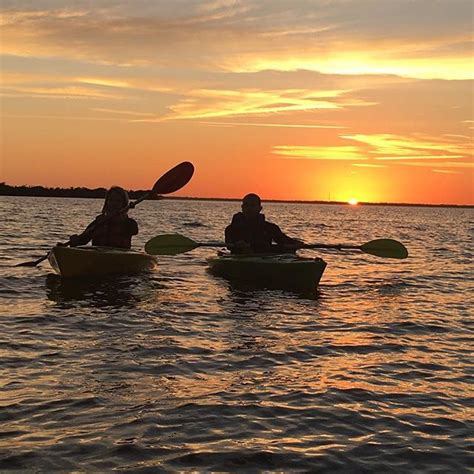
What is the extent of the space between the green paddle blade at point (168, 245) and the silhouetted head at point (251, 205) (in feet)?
4.83

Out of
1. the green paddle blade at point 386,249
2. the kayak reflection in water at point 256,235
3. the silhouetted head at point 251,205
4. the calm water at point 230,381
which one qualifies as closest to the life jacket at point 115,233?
the calm water at point 230,381

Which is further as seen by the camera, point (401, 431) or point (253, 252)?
point (253, 252)

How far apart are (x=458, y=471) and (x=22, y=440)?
2.62 metres

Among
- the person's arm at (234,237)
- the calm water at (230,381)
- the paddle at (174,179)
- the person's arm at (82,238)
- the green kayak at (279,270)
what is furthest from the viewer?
the paddle at (174,179)

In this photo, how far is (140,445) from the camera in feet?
13.7

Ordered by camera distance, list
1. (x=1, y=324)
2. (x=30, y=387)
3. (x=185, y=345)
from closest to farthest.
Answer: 1. (x=30, y=387)
2. (x=185, y=345)
3. (x=1, y=324)

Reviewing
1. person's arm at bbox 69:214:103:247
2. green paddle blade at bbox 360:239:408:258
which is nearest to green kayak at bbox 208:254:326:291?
green paddle blade at bbox 360:239:408:258

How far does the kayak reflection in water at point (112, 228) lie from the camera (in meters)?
11.5

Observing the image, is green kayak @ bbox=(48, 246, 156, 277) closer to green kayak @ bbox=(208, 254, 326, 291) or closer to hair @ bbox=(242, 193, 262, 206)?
green kayak @ bbox=(208, 254, 326, 291)

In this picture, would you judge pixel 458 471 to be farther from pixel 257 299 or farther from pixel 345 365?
pixel 257 299

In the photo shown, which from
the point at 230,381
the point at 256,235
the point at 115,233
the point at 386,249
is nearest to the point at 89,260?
the point at 115,233

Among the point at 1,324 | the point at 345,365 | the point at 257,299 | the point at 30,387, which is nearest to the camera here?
the point at 30,387

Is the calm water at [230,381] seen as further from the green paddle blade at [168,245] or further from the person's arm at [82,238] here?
the green paddle blade at [168,245]

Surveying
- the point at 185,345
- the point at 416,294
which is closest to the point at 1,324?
the point at 185,345
